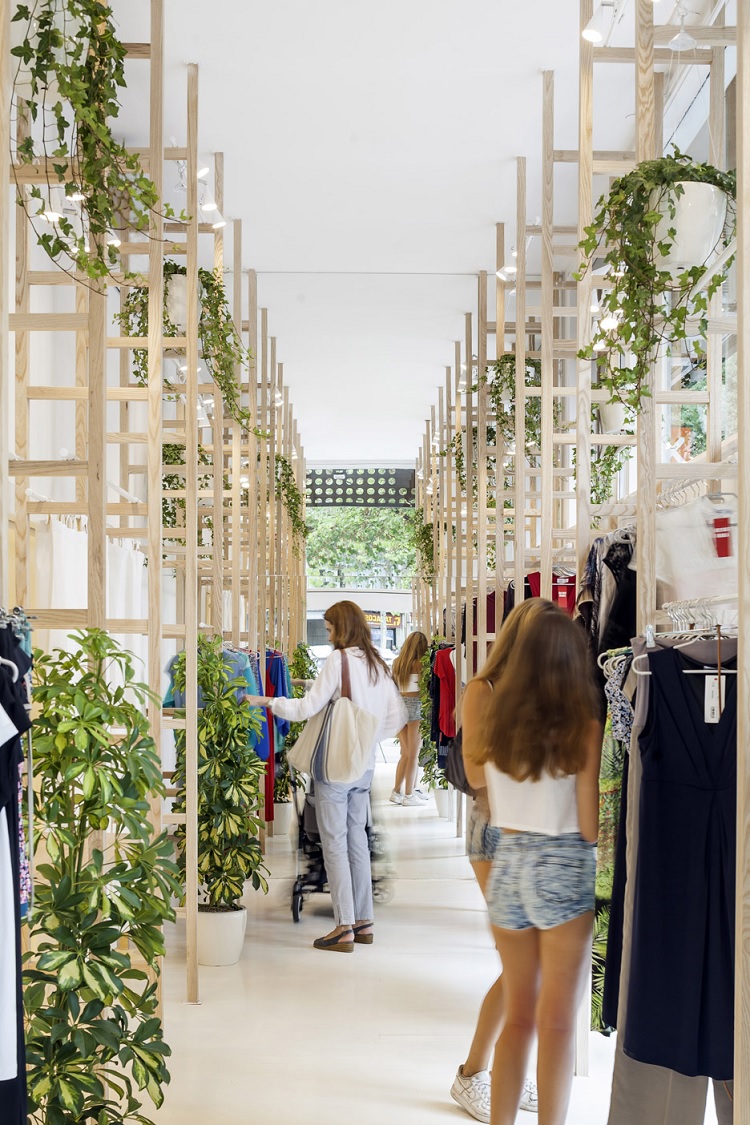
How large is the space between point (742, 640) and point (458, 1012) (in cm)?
327

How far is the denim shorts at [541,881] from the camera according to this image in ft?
9.59

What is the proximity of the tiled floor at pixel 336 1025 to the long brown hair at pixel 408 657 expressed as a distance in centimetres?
441

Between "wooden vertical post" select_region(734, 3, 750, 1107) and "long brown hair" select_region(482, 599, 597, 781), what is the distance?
119 centimetres

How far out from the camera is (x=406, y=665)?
11.0 metres

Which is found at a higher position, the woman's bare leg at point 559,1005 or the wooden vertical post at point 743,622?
the wooden vertical post at point 743,622

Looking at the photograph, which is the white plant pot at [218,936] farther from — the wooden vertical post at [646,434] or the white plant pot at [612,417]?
the white plant pot at [612,417]

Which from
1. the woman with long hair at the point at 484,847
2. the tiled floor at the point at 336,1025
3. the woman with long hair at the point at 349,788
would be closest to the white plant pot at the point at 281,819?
the tiled floor at the point at 336,1025

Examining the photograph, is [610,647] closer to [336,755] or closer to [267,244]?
[336,755]

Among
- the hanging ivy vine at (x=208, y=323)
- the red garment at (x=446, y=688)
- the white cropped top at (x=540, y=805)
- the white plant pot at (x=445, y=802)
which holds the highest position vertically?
the hanging ivy vine at (x=208, y=323)

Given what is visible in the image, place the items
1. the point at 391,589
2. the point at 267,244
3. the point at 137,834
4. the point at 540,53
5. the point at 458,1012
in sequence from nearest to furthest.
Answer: the point at 137,834 → the point at 458,1012 → the point at 540,53 → the point at 267,244 → the point at 391,589

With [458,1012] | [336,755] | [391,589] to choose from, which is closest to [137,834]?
[458,1012]

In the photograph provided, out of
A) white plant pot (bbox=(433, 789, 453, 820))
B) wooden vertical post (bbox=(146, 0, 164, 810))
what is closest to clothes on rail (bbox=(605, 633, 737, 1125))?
wooden vertical post (bbox=(146, 0, 164, 810))

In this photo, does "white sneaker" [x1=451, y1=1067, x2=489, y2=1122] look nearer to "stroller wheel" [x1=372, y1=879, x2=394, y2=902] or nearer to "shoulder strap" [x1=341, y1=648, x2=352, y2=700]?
"shoulder strap" [x1=341, y1=648, x2=352, y2=700]

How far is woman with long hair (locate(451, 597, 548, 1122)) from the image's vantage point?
3.11 metres
